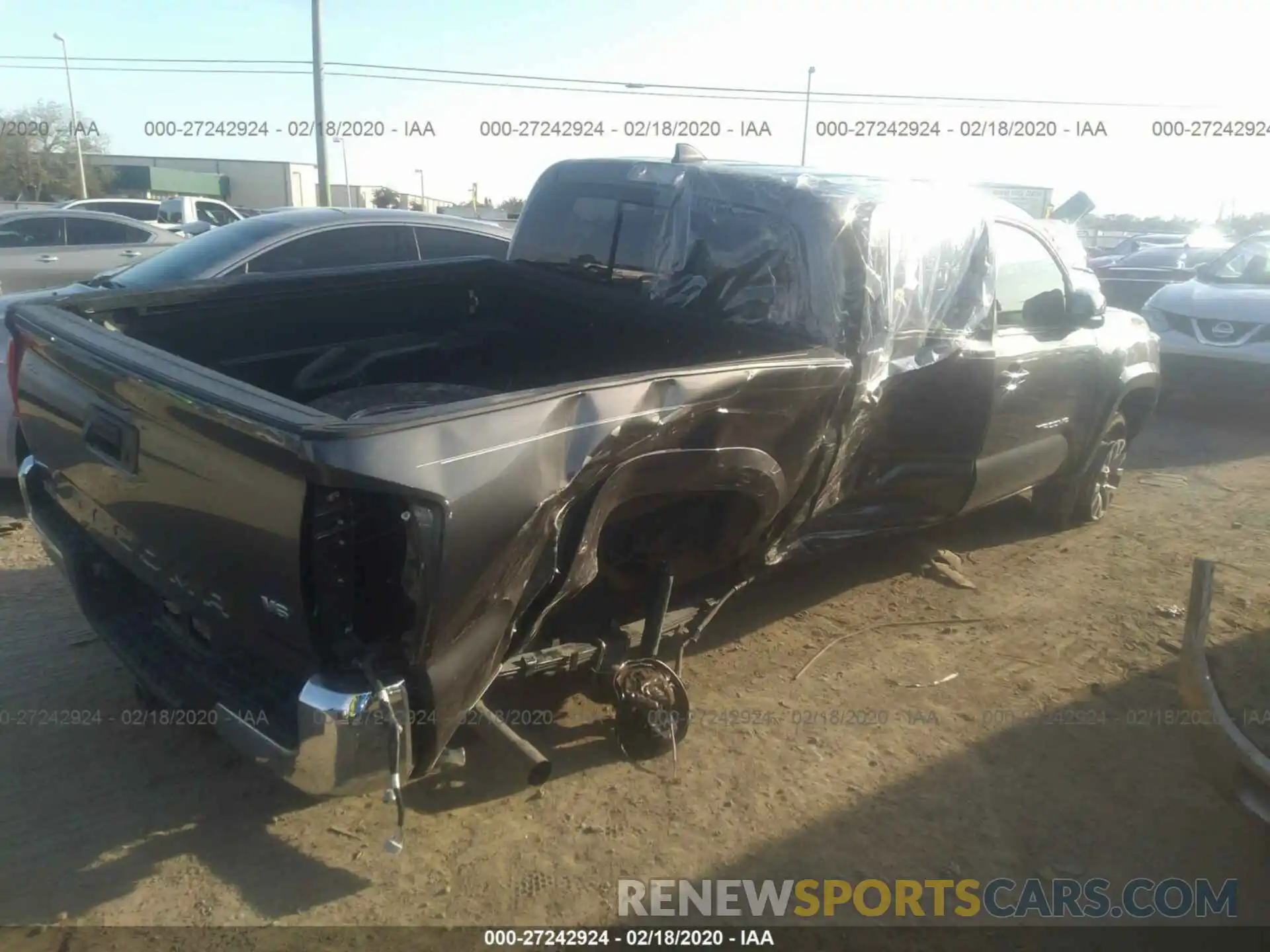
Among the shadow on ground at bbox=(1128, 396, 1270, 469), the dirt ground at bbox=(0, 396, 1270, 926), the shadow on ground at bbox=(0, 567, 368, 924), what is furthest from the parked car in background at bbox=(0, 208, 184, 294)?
the shadow on ground at bbox=(1128, 396, 1270, 469)

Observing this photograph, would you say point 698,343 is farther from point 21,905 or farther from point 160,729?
point 21,905

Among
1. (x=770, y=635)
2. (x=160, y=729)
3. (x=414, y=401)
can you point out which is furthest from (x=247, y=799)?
(x=770, y=635)

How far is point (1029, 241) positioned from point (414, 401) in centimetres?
321

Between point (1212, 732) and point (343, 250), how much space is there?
600 centimetres

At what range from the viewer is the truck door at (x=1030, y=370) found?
4582 mm

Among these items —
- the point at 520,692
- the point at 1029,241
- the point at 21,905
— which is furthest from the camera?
the point at 1029,241

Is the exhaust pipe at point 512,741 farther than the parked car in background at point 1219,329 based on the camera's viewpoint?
No

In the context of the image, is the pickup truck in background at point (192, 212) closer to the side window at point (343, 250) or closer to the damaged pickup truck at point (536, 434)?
the side window at point (343, 250)

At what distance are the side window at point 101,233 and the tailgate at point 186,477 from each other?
8.37 m

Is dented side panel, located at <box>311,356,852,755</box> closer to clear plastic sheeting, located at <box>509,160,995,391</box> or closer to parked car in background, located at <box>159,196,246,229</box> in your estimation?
clear plastic sheeting, located at <box>509,160,995,391</box>

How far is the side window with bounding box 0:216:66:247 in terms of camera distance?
10.3 meters

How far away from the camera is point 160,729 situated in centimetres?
347

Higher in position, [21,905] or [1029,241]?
[1029,241]

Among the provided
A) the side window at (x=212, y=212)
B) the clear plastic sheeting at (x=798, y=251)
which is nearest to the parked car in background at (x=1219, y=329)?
the clear plastic sheeting at (x=798, y=251)
